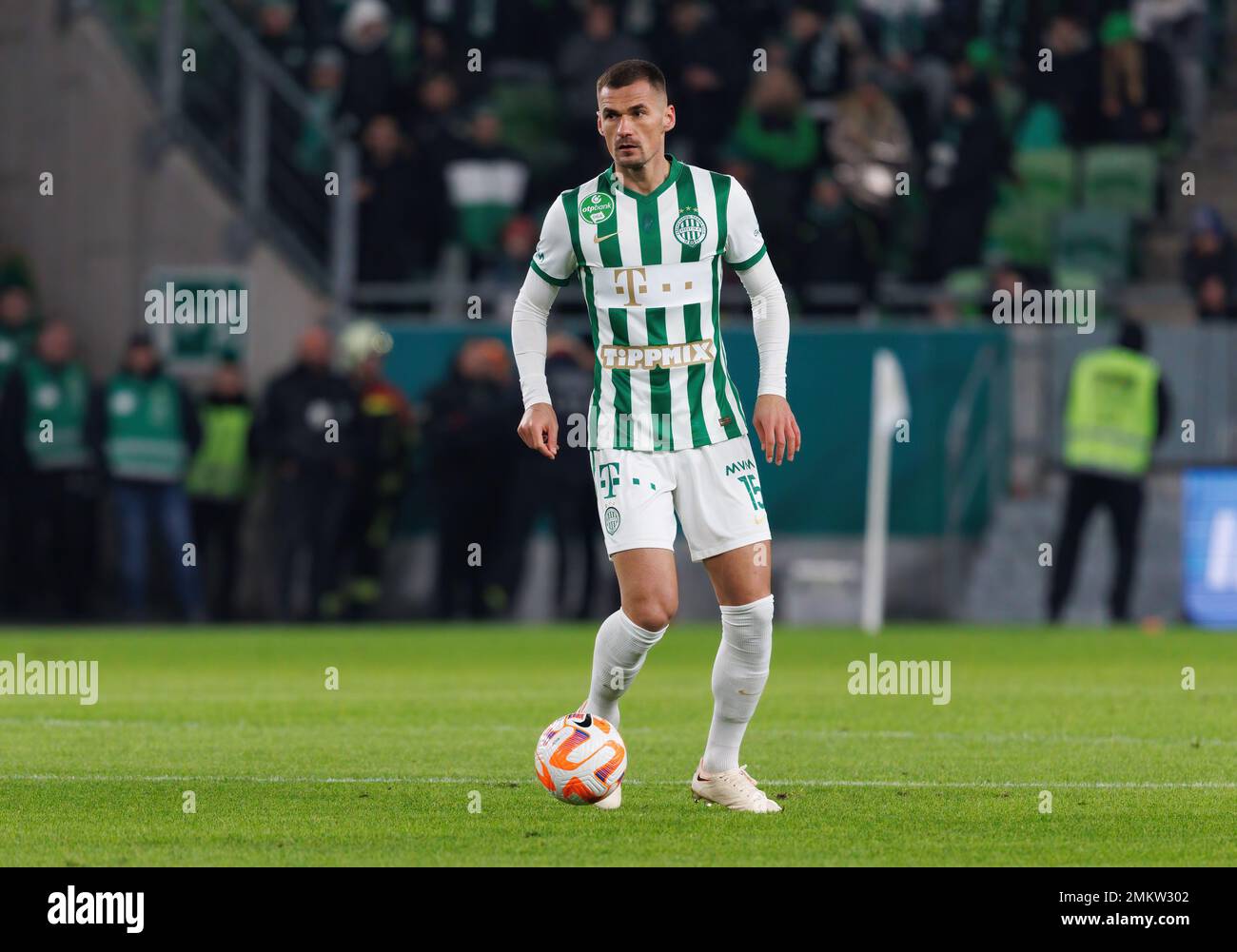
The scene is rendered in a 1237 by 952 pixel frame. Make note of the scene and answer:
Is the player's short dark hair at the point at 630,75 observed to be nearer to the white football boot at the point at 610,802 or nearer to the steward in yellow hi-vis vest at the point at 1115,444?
the white football boot at the point at 610,802

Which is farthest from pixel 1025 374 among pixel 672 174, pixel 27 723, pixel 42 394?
pixel 672 174

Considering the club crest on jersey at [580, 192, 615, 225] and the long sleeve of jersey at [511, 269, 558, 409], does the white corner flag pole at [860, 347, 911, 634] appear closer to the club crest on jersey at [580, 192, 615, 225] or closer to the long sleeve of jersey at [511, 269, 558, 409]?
the long sleeve of jersey at [511, 269, 558, 409]

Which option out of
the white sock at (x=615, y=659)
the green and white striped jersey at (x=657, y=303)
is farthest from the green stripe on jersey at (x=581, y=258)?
the white sock at (x=615, y=659)

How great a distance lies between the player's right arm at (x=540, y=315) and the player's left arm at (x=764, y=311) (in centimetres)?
55

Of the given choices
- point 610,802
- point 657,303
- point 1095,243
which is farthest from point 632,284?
point 1095,243

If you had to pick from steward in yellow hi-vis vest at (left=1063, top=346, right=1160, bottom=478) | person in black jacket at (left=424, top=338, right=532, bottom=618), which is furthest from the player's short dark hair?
person in black jacket at (left=424, top=338, right=532, bottom=618)

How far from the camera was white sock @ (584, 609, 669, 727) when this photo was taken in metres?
7.79

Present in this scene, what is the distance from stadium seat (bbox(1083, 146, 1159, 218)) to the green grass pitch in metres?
6.64

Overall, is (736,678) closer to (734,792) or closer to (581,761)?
(734,792)

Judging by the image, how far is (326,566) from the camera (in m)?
19.6

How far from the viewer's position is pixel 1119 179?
21.7 meters

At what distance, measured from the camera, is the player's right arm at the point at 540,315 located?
7.77m

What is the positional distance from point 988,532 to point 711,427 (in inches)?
478
